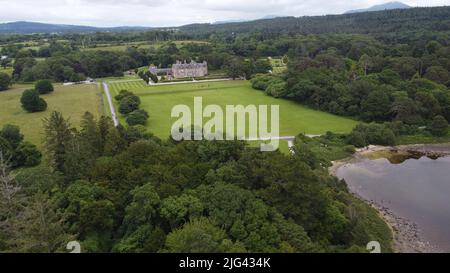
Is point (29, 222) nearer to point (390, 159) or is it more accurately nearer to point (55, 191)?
point (55, 191)

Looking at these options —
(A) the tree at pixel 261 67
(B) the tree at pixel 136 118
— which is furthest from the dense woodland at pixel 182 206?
(A) the tree at pixel 261 67

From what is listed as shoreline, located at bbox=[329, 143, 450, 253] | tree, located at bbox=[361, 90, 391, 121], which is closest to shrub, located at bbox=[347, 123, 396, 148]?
shoreline, located at bbox=[329, 143, 450, 253]

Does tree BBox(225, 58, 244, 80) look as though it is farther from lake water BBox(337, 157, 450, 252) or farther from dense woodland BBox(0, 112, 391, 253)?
dense woodland BBox(0, 112, 391, 253)

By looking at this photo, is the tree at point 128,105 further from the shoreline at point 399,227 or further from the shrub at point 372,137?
the shrub at point 372,137

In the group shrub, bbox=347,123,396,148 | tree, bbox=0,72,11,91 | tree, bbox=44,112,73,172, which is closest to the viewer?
tree, bbox=44,112,73,172

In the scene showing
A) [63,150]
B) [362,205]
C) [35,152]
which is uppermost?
[63,150]

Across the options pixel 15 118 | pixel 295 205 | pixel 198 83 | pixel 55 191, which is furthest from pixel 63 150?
pixel 198 83
